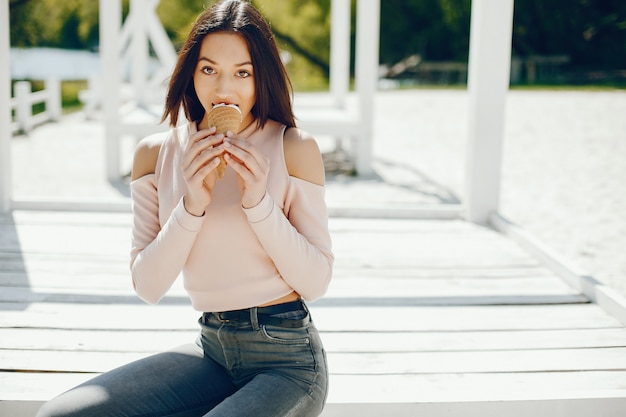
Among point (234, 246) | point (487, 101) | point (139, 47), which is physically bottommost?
point (234, 246)

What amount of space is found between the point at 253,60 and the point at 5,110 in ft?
11.3

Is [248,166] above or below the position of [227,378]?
above

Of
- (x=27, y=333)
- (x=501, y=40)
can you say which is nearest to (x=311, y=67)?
(x=501, y=40)

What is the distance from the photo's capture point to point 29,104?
12.0 meters

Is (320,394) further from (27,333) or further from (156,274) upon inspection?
(27,333)

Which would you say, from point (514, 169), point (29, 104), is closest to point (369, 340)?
point (514, 169)

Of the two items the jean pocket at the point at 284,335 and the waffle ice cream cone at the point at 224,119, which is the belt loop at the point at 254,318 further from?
the waffle ice cream cone at the point at 224,119

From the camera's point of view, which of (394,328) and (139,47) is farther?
(139,47)

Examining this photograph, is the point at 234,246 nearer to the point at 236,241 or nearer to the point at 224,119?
the point at 236,241

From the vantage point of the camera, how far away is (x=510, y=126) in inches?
491

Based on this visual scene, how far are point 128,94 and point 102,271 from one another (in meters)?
8.81

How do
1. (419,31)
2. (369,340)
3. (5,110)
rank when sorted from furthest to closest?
1. (419,31)
2. (5,110)
3. (369,340)

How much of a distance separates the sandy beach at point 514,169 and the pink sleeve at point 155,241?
336 centimetres

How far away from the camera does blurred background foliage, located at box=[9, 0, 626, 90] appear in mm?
23953
